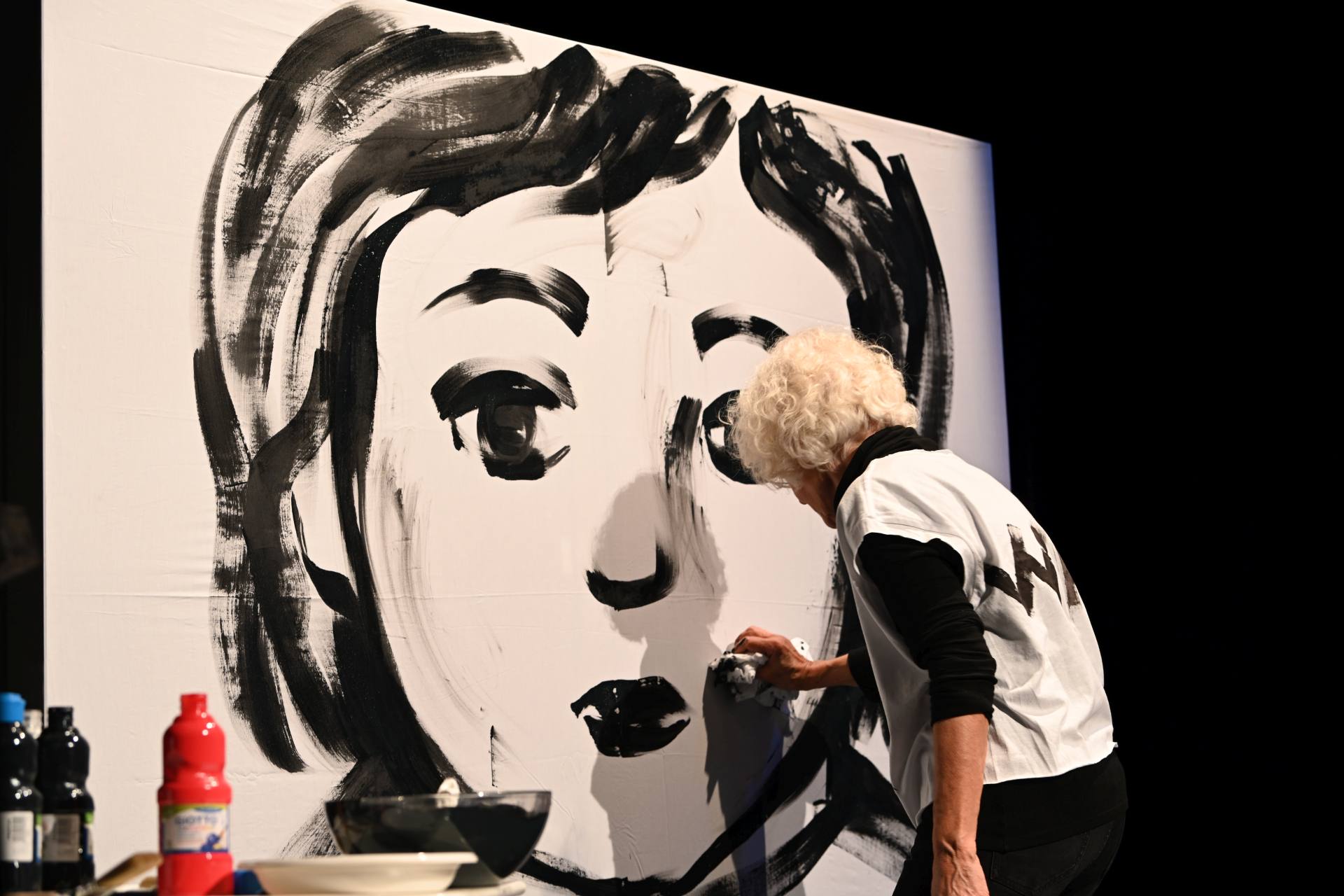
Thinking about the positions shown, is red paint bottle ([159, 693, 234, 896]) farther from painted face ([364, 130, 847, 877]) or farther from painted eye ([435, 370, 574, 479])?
painted eye ([435, 370, 574, 479])

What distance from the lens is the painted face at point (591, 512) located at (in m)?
2.17

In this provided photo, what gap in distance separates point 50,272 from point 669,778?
1231 mm

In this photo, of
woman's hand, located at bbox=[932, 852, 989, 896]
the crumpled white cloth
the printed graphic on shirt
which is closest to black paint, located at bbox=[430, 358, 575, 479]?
the crumpled white cloth

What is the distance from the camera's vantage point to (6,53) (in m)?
1.95

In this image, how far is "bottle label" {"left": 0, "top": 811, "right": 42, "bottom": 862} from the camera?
1302mm

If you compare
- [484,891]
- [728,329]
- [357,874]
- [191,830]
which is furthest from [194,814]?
[728,329]

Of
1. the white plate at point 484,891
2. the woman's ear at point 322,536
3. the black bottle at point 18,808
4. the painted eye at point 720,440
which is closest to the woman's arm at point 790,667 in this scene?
the painted eye at point 720,440

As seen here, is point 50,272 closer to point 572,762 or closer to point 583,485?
point 583,485

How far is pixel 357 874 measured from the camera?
1255 millimetres

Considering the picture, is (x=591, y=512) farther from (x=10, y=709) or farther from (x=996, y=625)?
(x=10, y=709)

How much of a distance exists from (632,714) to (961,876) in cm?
70

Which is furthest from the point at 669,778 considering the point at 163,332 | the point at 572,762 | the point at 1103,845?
the point at 163,332

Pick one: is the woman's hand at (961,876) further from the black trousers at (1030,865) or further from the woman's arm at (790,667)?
the woman's arm at (790,667)

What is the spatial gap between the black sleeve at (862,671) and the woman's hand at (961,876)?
59 cm
